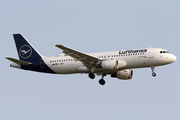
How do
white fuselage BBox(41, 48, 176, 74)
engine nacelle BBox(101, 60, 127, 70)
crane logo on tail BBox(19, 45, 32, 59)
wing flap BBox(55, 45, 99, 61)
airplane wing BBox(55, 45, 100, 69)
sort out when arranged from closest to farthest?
1. wing flap BBox(55, 45, 99, 61)
2. airplane wing BBox(55, 45, 100, 69)
3. engine nacelle BBox(101, 60, 127, 70)
4. white fuselage BBox(41, 48, 176, 74)
5. crane logo on tail BBox(19, 45, 32, 59)

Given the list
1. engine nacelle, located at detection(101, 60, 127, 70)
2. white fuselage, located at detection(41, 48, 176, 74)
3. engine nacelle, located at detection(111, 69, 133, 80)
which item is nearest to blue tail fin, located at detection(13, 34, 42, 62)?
white fuselage, located at detection(41, 48, 176, 74)

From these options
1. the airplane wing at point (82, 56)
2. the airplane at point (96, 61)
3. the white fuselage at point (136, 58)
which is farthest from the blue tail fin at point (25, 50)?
the airplane wing at point (82, 56)

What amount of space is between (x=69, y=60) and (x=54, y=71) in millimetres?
2941

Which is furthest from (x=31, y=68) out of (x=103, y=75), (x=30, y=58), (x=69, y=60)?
(x=103, y=75)

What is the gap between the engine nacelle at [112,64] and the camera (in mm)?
50188

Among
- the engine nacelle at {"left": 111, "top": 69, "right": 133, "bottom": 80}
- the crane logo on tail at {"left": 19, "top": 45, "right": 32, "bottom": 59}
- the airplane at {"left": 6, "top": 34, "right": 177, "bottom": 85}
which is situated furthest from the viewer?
the crane logo on tail at {"left": 19, "top": 45, "right": 32, "bottom": 59}

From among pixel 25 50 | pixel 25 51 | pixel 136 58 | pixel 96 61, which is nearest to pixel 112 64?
pixel 96 61

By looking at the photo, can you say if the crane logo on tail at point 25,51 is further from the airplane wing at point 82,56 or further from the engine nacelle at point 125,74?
the engine nacelle at point 125,74

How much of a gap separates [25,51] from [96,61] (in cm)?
1263

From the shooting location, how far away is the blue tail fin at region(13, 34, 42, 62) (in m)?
56.7

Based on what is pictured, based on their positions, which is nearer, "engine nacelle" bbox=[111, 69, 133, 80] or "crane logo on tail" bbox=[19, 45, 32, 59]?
"engine nacelle" bbox=[111, 69, 133, 80]

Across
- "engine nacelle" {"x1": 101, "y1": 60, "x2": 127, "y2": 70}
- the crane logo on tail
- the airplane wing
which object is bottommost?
"engine nacelle" {"x1": 101, "y1": 60, "x2": 127, "y2": 70}

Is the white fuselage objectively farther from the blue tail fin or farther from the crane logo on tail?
the crane logo on tail

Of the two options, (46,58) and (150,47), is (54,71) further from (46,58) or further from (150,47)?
(150,47)
